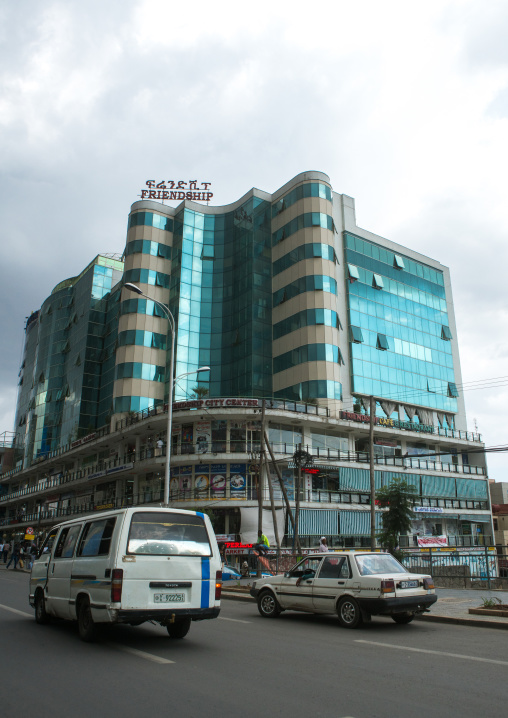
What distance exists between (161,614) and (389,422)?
41.1 metres

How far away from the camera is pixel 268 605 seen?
12516 mm

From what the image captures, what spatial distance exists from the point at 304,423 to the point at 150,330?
17443 mm

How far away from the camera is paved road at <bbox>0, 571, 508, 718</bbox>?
516 centimetres

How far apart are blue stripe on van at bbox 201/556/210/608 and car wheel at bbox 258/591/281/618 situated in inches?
166

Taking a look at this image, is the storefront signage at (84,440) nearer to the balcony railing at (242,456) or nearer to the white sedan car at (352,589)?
the balcony railing at (242,456)

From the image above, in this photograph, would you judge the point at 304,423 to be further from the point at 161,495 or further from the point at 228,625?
the point at 228,625

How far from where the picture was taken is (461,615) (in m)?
11.5

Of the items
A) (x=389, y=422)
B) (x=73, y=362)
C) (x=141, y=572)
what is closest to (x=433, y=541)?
(x=389, y=422)

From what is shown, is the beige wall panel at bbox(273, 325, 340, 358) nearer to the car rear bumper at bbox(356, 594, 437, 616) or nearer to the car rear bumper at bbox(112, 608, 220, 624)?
the car rear bumper at bbox(356, 594, 437, 616)

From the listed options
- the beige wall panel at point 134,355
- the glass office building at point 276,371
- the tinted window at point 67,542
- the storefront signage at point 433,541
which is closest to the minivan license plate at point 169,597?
the tinted window at point 67,542

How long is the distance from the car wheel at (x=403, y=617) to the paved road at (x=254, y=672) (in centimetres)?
67

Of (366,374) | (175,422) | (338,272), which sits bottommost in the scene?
(175,422)

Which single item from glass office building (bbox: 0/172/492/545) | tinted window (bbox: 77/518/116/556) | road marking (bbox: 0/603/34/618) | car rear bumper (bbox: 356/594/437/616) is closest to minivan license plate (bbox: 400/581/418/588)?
car rear bumper (bbox: 356/594/437/616)

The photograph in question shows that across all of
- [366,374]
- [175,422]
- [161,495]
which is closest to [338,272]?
[366,374]
